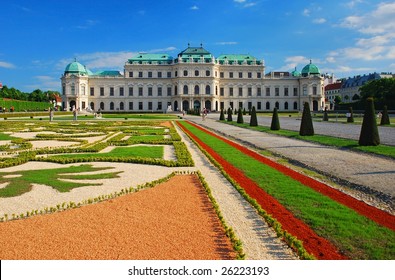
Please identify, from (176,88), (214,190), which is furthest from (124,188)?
(176,88)

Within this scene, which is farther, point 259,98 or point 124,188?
point 259,98

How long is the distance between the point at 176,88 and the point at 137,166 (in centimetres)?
7604

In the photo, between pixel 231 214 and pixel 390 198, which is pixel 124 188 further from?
pixel 390 198

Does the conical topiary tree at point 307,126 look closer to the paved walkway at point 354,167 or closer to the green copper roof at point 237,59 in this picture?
the paved walkway at point 354,167

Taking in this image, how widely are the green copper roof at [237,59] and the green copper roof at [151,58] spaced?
12.4 meters

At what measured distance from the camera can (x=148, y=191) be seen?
7887mm

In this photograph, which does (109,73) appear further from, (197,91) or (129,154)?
(129,154)

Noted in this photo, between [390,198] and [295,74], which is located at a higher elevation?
[295,74]

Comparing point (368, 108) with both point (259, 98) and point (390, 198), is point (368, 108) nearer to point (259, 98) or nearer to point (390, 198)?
point (390, 198)

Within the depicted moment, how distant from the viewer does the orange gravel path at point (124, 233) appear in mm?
4613

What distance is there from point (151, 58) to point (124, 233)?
85376 millimetres

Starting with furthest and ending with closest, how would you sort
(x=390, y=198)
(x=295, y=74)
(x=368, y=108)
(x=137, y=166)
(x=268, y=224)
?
(x=295, y=74) < (x=368, y=108) < (x=137, y=166) < (x=390, y=198) < (x=268, y=224)

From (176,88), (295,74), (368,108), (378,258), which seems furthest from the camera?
(295,74)

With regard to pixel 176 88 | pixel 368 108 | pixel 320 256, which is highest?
pixel 176 88
